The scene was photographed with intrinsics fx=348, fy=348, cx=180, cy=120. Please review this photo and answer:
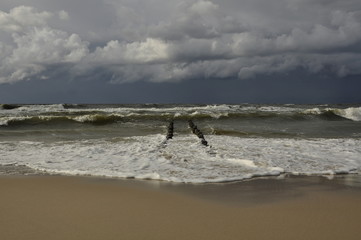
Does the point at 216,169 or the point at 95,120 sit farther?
the point at 95,120

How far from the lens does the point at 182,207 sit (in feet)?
13.6

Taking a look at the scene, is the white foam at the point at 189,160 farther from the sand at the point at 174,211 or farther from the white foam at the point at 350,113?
the white foam at the point at 350,113

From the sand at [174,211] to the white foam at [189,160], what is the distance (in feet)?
2.65

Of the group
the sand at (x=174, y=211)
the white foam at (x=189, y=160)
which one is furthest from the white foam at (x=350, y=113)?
the sand at (x=174, y=211)

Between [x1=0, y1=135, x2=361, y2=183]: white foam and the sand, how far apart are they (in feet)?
2.65

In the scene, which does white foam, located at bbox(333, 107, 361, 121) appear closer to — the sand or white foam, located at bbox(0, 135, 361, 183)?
white foam, located at bbox(0, 135, 361, 183)

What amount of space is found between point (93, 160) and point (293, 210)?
471cm

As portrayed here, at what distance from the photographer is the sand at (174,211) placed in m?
3.30

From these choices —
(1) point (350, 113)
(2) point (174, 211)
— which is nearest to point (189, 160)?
(2) point (174, 211)

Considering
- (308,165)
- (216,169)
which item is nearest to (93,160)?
(216,169)

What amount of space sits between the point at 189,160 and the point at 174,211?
3.47m

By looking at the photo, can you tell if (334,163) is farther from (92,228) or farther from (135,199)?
(92,228)

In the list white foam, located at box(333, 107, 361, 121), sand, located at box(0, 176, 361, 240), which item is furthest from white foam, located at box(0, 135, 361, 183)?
white foam, located at box(333, 107, 361, 121)

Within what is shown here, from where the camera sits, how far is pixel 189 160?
7.44m
